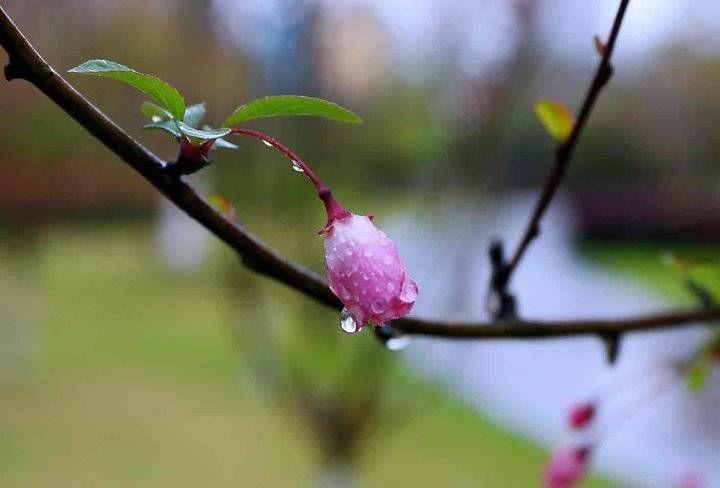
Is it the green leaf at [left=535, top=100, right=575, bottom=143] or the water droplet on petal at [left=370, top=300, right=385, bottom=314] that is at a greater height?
the water droplet on petal at [left=370, top=300, right=385, bottom=314]

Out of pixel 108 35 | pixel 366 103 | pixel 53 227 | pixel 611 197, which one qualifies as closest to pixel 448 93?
pixel 366 103

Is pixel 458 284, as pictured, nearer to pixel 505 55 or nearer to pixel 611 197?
→ pixel 505 55

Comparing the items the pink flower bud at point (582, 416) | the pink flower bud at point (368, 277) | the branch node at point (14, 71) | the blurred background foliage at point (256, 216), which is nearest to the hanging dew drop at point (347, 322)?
the pink flower bud at point (368, 277)

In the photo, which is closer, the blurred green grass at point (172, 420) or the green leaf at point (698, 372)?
the green leaf at point (698, 372)

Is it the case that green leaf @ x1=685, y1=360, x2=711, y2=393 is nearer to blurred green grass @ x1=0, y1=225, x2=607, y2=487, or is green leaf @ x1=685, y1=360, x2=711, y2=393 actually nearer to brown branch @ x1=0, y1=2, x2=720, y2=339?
brown branch @ x1=0, y1=2, x2=720, y2=339

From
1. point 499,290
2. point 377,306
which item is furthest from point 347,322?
point 499,290

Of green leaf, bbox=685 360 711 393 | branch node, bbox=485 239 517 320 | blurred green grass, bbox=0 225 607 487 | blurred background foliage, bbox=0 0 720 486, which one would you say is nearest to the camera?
branch node, bbox=485 239 517 320

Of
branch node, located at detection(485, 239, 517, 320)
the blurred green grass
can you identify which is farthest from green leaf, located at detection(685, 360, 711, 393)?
the blurred green grass

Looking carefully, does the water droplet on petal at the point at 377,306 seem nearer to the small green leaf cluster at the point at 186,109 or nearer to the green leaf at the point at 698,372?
the small green leaf cluster at the point at 186,109
